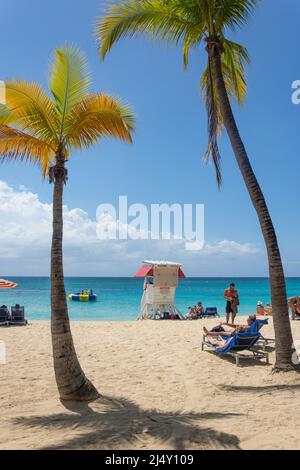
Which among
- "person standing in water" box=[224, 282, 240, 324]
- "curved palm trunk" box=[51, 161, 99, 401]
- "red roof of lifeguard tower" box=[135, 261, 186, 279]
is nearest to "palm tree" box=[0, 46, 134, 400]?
"curved palm trunk" box=[51, 161, 99, 401]

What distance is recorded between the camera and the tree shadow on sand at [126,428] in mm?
4008

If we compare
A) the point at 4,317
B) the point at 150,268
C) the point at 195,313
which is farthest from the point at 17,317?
the point at 195,313

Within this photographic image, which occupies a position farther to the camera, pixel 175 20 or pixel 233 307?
pixel 233 307

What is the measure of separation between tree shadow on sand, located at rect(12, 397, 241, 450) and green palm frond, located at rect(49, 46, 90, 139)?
4.62 m

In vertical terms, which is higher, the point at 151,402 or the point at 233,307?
the point at 233,307

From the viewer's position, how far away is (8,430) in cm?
467

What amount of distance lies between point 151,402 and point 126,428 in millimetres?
1588

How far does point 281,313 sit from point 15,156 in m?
6.01

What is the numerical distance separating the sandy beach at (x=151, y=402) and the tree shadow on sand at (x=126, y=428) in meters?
0.01

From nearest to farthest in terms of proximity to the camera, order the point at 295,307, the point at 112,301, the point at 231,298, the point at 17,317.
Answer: the point at 231,298, the point at 17,317, the point at 295,307, the point at 112,301

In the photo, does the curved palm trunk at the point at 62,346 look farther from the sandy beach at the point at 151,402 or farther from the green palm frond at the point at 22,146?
the green palm frond at the point at 22,146

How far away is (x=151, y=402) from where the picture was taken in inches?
240

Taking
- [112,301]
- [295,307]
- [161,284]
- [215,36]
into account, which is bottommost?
[112,301]

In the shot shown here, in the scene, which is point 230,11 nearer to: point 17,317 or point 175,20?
point 175,20
